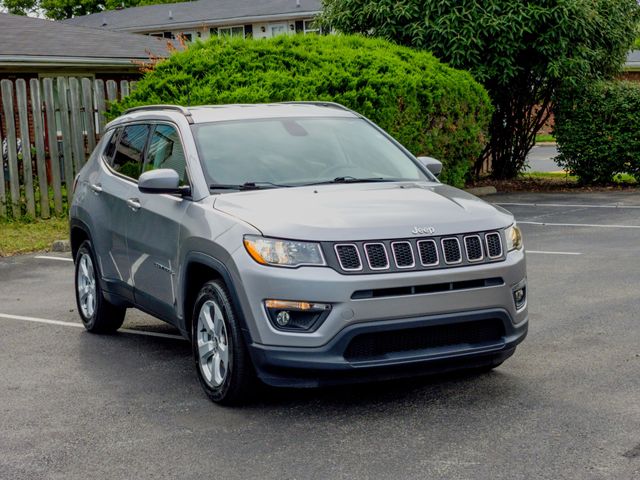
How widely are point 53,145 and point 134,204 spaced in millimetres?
8870

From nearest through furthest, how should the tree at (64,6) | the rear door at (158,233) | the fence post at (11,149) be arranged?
the rear door at (158,233) < the fence post at (11,149) < the tree at (64,6)

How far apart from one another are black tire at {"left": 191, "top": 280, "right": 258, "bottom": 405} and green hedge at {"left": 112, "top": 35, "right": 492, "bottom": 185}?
8575mm

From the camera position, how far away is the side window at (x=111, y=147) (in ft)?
26.1

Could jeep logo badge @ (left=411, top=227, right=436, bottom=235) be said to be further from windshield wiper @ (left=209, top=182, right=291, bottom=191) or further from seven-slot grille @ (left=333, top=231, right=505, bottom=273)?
windshield wiper @ (left=209, top=182, right=291, bottom=191)

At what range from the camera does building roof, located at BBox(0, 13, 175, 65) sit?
20047 mm

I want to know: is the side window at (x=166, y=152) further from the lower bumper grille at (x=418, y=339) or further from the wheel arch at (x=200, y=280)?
the lower bumper grille at (x=418, y=339)

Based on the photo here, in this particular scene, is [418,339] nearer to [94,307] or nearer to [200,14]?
[94,307]

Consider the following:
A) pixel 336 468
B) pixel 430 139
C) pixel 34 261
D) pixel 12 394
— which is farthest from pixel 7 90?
pixel 336 468

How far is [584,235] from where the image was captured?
13.2 meters

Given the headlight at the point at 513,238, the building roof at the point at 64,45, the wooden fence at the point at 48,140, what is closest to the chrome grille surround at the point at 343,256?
the headlight at the point at 513,238

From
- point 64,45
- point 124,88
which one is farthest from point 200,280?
point 64,45

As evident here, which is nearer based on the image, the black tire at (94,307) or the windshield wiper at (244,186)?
the windshield wiper at (244,186)

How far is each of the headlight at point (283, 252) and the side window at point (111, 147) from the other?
114 inches

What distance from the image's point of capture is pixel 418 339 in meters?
5.41
